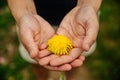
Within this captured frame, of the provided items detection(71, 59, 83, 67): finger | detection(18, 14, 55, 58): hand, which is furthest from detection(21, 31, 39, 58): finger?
detection(71, 59, 83, 67): finger

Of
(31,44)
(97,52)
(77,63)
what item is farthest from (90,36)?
(97,52)

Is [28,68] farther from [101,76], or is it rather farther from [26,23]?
[26,23]

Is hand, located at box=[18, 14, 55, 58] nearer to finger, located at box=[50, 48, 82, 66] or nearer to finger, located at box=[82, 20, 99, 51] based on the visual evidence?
finger, located at box=[50, 48, 82, 66]

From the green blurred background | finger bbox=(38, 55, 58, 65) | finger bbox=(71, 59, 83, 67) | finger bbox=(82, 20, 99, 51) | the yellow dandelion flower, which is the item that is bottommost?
the green blurred background

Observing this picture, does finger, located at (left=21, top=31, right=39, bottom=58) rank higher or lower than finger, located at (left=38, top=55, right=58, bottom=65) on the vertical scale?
higher

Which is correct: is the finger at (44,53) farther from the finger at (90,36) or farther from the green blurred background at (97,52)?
the green blurred background at (97,52)

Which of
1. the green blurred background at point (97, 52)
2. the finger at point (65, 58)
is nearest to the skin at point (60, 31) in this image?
the finger at point (65, 58)
